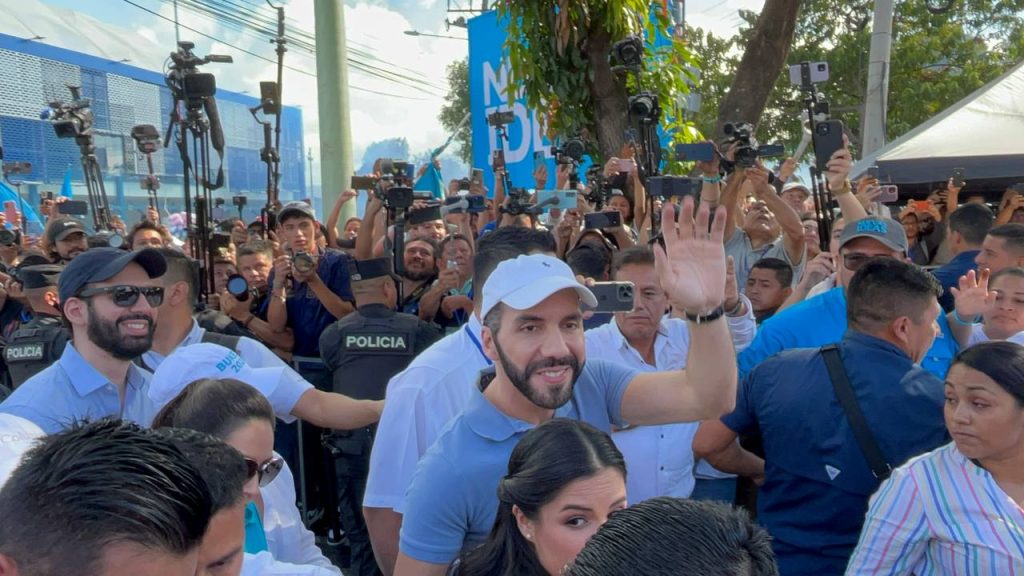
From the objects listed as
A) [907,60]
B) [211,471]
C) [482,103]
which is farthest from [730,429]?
[907,60]

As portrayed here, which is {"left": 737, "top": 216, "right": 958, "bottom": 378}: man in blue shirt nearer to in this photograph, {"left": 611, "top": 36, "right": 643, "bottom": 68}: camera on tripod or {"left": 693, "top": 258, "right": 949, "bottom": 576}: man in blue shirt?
{"left": 693, "top": 258, "right": 949, "bottom": 576}: man in blue shirt

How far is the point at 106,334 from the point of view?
3053 millimetres

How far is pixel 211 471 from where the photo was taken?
1.71 meters

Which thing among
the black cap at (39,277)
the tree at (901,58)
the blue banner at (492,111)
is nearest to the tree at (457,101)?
the tree at (901,58)

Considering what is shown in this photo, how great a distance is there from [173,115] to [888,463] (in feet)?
14.5

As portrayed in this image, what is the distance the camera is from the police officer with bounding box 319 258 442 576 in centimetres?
445

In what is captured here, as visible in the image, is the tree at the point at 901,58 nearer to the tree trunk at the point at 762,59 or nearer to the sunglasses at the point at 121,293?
the tree trunk at the point at 762,59

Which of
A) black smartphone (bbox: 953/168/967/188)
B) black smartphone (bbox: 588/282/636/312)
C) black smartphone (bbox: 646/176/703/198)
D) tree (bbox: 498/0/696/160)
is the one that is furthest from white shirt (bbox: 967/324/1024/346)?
tree (bbox: 498/0/696/160)

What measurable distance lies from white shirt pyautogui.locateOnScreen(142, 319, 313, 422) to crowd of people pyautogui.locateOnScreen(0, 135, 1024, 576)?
0.01 metres

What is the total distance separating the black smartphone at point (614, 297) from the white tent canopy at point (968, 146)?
6.17 metres

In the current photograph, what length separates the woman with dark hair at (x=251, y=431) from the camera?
229 centimetres

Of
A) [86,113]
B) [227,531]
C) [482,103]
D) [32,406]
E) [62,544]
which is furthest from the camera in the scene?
[482,103]

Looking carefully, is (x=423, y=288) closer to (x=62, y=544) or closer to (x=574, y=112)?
(x=574, y=112)

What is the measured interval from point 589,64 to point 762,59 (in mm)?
1458
